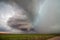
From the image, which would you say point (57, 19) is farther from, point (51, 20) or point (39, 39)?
point (39, 39)

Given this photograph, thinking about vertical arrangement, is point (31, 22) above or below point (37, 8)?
below

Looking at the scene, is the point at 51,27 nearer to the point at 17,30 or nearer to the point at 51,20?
the point at 51,20

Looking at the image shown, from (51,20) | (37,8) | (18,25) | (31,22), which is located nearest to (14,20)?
(18,25)

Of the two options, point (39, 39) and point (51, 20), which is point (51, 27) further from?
point (39, 39)

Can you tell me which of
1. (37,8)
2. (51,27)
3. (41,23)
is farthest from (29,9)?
(51,27)

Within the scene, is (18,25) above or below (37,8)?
below

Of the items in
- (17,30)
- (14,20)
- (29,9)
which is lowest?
(17,30)

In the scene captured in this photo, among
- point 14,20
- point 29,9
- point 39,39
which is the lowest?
point 39,39
